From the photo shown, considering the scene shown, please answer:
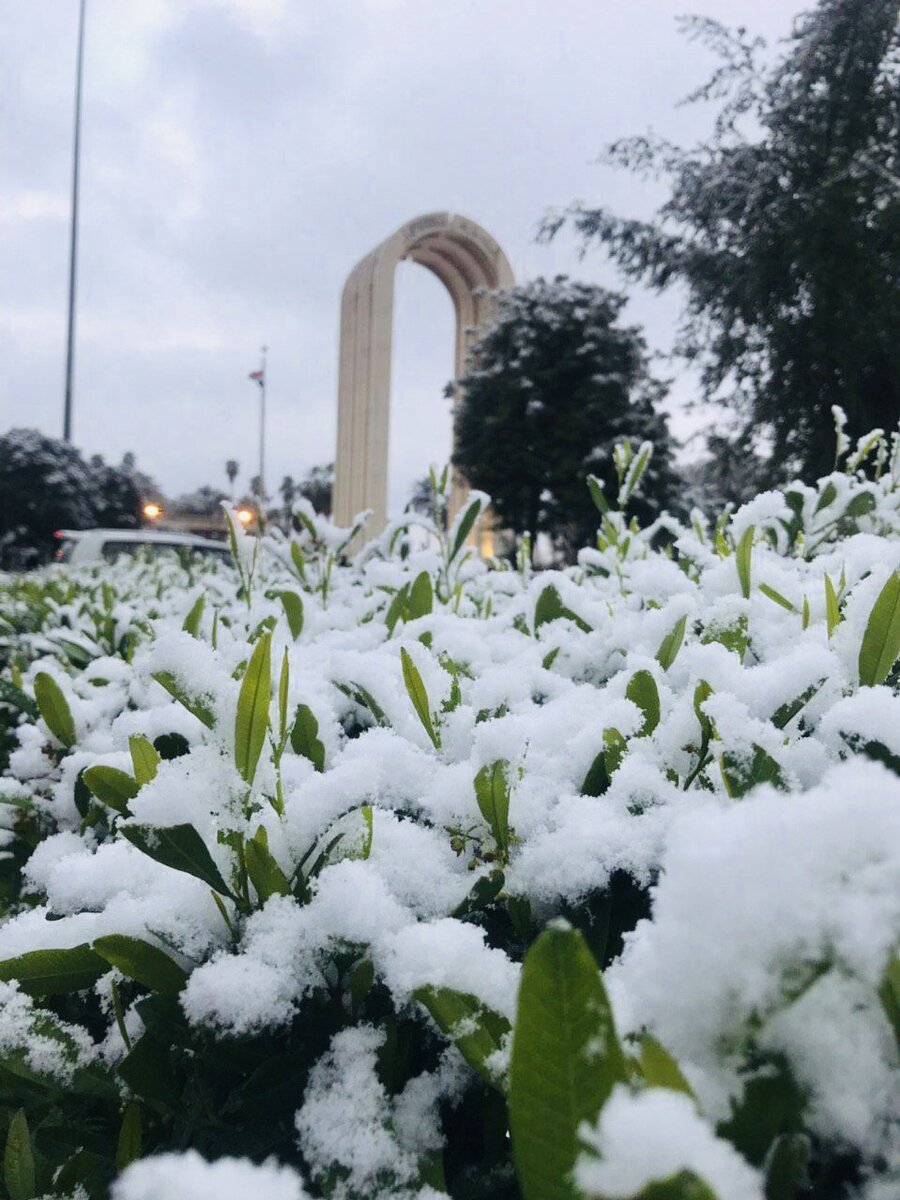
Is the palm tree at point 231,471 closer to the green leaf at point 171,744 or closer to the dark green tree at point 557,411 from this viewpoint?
the dark green tree at point 557,411

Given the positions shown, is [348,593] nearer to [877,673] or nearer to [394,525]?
[394,525]

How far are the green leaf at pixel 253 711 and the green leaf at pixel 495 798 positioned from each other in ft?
0.60

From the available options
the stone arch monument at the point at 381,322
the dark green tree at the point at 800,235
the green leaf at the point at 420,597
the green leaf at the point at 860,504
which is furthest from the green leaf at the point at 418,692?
the stone arch monument at the point at 381,322

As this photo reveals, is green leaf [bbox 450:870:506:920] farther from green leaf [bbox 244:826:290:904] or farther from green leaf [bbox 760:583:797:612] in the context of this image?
green leaf [bbox 760:583:797:612]

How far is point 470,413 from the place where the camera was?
55.9 ft

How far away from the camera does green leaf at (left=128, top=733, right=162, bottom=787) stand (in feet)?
2.55

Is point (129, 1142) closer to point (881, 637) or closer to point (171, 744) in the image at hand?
point (171, 744)

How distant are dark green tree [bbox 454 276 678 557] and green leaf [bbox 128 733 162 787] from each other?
1485cm

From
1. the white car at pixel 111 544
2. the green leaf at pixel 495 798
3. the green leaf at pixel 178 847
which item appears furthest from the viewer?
the white car at pixel 111 544

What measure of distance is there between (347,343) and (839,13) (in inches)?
482

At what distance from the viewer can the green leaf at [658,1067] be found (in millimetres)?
388

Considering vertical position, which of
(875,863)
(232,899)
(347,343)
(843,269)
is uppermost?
(347,343)

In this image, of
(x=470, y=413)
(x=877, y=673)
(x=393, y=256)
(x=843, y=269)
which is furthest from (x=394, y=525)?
(x=393, y=256)

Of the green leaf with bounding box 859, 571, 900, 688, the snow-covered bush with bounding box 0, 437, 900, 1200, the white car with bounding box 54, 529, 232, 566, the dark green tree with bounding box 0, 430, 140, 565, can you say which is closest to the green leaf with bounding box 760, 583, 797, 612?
the snow-covered bush with bounding box 0, 437, 900, 1200
